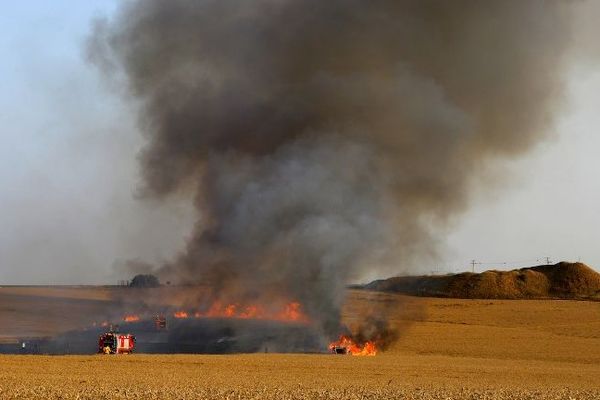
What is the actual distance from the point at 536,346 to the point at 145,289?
48.2 meters

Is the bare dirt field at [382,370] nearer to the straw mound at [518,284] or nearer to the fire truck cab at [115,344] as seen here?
the fire truck cab at [115,344]

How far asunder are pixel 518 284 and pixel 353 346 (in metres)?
71.1

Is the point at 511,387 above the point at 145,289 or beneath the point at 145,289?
beneath

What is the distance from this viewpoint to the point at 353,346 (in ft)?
191

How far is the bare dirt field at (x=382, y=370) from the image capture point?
31.2 m

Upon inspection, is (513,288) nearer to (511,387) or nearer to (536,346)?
(536,346)

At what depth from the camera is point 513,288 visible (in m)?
122

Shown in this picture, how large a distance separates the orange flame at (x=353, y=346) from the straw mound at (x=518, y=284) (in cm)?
5425

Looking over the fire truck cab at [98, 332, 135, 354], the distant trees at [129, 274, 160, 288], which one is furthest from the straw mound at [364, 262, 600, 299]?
the fire truck cab at [98, 332, 135, 354]

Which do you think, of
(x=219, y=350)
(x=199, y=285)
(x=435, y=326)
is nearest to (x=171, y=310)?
(x=199, y=285)

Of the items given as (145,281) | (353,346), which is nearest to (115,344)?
(353,346)

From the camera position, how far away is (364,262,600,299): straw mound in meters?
119

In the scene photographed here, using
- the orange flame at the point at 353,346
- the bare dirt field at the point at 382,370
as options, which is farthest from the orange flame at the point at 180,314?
the orange flame at the point at 353,346

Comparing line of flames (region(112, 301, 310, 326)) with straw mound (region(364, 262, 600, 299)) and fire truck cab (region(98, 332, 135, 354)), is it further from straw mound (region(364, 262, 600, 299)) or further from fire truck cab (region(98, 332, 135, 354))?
straw mound (region(364, 262, 600, 299))
